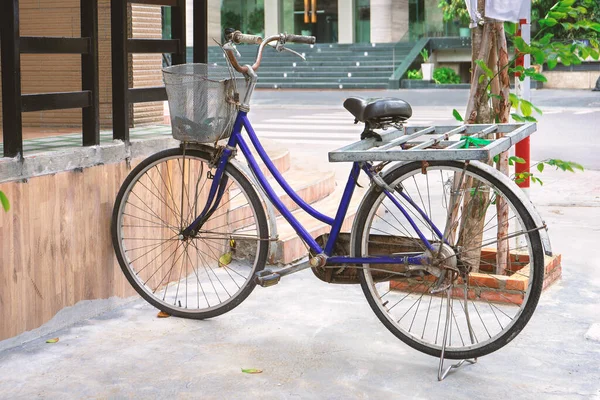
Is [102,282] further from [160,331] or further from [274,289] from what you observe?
[274,289]

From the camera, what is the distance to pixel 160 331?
15.6 feet

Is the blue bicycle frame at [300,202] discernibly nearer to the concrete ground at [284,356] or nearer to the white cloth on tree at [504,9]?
the concrete ground at [284,356]

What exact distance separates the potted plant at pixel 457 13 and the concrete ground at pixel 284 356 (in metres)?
28.3

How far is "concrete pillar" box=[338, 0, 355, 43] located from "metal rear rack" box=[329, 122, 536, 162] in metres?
35.6

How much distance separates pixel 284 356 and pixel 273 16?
128 ft

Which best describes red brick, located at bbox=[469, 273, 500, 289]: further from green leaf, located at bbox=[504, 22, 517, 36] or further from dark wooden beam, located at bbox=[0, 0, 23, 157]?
dark wooden beam, located at bbox=[0, 0, 23, 157]

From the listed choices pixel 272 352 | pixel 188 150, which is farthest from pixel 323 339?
pixel 188 150

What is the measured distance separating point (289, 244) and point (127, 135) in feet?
4.22

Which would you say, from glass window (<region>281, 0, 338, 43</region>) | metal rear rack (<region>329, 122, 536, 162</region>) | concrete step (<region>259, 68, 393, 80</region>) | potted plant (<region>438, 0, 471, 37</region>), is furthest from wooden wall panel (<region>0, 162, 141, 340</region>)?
glass window (<region>281, 0, 338, 43</region>)

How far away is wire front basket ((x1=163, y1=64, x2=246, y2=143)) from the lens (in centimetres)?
459

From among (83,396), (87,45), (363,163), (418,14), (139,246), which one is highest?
(418,14)

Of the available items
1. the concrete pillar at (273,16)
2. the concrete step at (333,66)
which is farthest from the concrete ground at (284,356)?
the concrete pillar at (273,16)

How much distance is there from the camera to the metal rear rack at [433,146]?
3.92m

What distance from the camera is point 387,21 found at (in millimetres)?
37781
